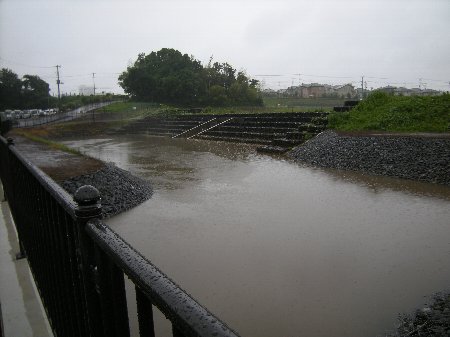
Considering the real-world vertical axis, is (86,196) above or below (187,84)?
below

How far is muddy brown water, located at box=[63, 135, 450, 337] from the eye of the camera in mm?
4020

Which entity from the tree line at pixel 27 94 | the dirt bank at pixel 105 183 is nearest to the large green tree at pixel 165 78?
the tree line at pixel 27 94

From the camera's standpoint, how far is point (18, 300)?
113 inches

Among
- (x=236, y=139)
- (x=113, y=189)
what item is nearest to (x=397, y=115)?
(x=236, y=139)

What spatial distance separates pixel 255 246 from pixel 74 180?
563 centimetres

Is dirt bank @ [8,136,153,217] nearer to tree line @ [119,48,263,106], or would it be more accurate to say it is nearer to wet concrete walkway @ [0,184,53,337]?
wet concrete walkway @ [0,184,53,337]

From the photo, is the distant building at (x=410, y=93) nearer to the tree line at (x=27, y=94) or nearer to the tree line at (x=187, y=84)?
the tree line at (x=187, y=84)

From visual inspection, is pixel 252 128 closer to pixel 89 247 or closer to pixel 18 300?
pixel 18 300

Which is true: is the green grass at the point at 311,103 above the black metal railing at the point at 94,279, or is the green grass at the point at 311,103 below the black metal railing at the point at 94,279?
above

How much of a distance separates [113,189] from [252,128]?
16.3 m

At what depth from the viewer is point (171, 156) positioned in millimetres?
17484

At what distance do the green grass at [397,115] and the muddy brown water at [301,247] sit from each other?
7.17 metres

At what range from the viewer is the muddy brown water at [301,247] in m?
4.02

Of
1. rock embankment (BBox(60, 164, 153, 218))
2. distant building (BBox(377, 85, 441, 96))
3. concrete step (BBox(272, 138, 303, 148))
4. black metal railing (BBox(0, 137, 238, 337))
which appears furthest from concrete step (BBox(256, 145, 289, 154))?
black metal railing (BBox(0, 137, 238, 337))
